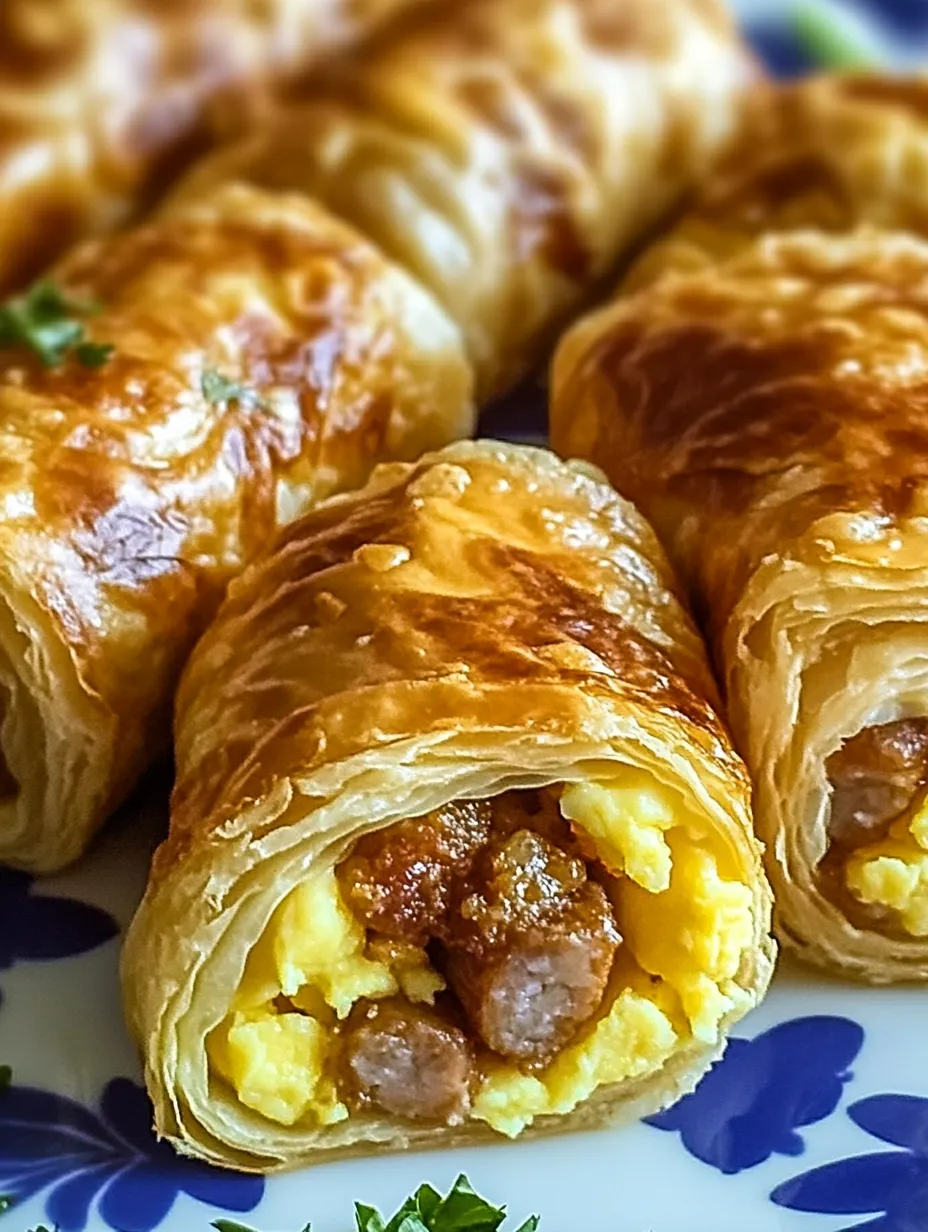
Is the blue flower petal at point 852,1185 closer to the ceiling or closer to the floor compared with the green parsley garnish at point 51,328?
closer to the floor

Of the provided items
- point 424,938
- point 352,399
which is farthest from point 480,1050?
point 352,399

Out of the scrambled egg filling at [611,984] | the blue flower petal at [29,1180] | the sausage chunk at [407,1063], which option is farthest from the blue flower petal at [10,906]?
the sausage chunk at [407,1063]

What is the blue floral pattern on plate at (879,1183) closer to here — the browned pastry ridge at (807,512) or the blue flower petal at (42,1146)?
the browned pastry ridge at (807,512)

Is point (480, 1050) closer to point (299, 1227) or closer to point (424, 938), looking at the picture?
point (424, 938)

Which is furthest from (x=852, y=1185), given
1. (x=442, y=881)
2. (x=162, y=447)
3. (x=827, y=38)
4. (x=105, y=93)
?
(x=827, y=38)

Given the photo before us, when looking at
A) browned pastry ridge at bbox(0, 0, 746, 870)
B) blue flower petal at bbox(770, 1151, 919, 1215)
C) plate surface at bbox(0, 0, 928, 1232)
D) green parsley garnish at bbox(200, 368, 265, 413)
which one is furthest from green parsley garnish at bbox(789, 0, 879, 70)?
blue flower petal at bbox(770, 1151, 919, 1215)

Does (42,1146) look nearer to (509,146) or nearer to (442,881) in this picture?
(442,881)

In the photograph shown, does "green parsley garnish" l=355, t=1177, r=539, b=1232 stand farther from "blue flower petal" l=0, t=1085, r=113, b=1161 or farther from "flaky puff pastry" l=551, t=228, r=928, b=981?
"flaky puff pastry" l=551, t=228, r=928, b=981
